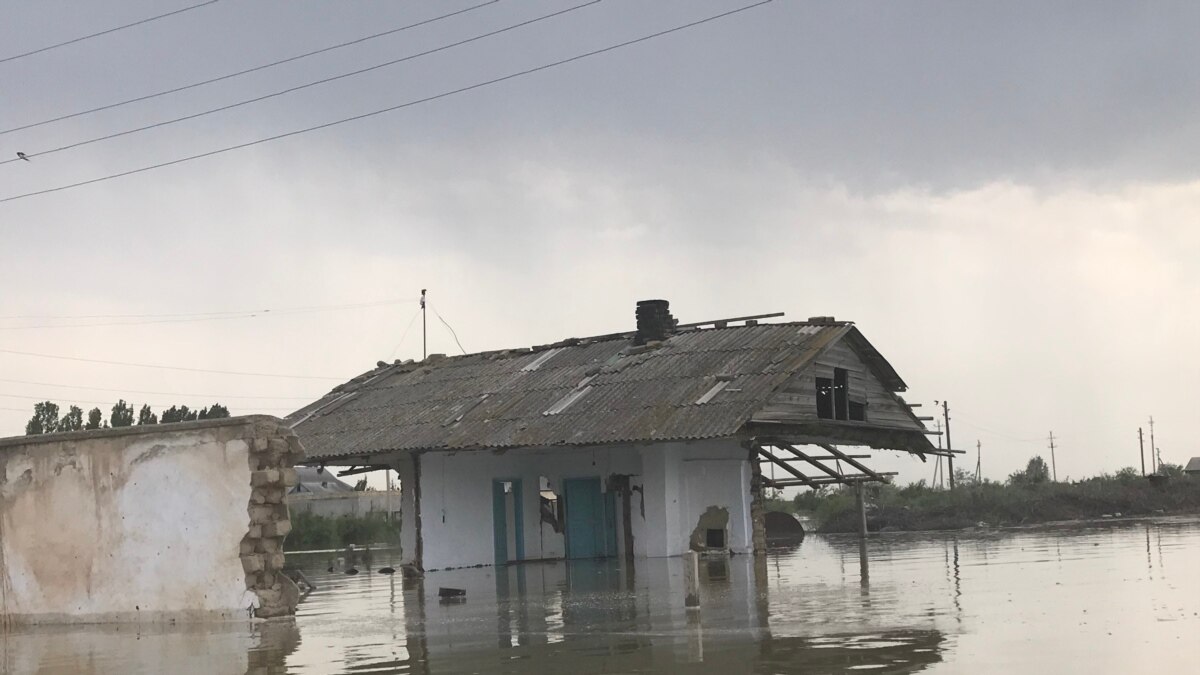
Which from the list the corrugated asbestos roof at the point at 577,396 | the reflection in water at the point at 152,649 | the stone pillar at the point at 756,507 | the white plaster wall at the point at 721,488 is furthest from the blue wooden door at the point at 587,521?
the reflection in water at the point at 152,649

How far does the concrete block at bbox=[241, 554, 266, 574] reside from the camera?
54.4ft

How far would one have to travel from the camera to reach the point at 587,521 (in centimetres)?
3047

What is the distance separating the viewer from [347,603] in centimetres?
1991

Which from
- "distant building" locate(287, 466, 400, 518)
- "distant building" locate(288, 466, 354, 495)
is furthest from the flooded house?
"distant building" locate(288, 466, 354, 495)

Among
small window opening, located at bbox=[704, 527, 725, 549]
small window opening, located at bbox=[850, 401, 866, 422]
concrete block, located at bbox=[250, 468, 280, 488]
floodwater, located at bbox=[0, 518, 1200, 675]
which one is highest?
small window opening, located at bbox=[850, 401, 866, 422]

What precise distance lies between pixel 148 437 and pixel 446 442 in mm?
11157

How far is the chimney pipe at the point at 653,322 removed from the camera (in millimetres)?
32719

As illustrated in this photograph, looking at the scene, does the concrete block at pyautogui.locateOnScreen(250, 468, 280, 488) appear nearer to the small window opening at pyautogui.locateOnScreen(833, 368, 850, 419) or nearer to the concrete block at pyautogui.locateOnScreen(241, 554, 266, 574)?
the concrete block at pyautogui.locateOnScreen(241, 554, 266, 574)

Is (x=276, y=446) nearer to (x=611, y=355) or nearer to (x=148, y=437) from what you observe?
(x=148, y=437)

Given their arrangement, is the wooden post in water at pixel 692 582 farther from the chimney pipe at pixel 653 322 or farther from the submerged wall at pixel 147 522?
the chimney pipe at pixel 653 322

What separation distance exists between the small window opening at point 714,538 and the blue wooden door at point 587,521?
2675 millimetres

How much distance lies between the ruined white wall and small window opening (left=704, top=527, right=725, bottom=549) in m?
0.18

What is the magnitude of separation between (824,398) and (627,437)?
6.82 metres

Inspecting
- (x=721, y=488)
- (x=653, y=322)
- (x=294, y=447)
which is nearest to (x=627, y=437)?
(x=721, y=488)
